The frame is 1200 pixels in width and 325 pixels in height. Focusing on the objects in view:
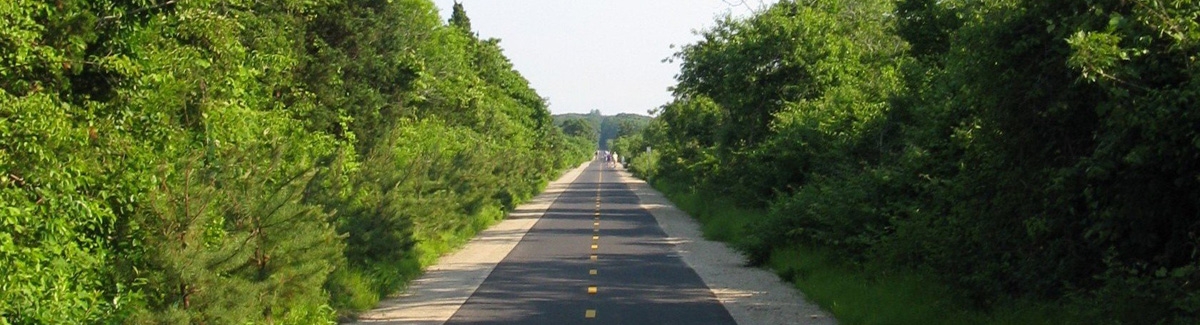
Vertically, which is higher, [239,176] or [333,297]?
[239,176]

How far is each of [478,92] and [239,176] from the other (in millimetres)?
34548

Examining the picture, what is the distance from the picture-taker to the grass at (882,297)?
477 inches

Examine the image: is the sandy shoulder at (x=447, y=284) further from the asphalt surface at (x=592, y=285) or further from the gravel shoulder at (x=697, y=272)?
the asphalt surface at (x=592, y=285)

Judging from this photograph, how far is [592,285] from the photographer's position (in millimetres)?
19656

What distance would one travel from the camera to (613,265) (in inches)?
941

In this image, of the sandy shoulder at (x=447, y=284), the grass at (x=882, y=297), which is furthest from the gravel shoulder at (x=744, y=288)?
the sandy shoulder at (x=447, y=284)

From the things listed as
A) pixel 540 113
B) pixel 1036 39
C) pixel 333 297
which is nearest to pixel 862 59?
pixel 333 297

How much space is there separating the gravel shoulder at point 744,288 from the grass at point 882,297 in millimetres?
233

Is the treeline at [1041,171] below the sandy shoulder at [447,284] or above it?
above

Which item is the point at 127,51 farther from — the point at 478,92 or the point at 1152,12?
the point at 478,92

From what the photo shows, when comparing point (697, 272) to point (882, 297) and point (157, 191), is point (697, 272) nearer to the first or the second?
point (882, 297)

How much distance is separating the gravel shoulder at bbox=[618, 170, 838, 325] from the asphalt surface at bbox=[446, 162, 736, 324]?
0.91 ft

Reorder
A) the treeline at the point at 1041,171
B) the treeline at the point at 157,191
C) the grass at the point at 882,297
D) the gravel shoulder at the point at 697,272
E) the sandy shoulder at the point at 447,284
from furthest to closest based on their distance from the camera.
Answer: the sandy shoulder at the point at 447,284, the gravel shoulder at the point at 697,272, the grass at the point at 882,297, the treeline at the point at 157,191, the treeline at the point at 1041,171

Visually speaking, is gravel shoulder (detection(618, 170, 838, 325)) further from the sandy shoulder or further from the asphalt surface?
the sandy shoulder
